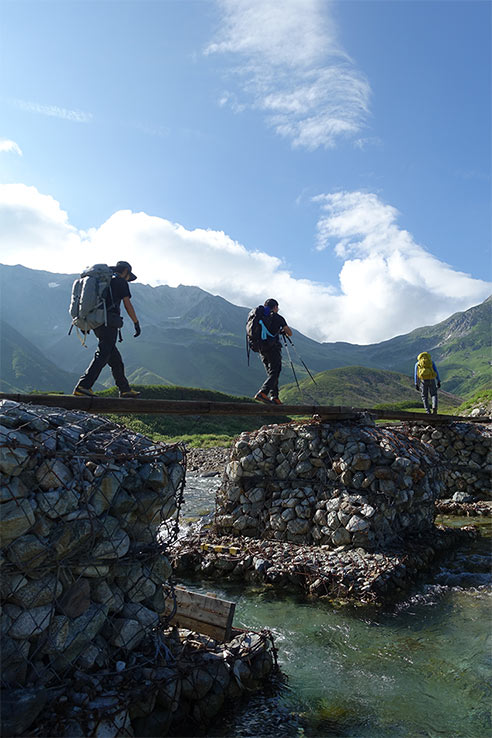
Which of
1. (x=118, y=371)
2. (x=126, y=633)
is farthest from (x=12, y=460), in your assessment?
(x=118, y=371)

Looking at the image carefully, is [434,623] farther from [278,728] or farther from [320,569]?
[278,728]

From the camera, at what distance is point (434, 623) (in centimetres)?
836

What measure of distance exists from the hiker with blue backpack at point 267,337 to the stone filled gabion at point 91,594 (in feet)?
20.6


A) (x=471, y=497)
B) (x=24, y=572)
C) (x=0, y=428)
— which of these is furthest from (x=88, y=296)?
(x=471, y=497)

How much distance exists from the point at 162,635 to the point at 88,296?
585 cm

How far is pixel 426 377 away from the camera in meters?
18.4

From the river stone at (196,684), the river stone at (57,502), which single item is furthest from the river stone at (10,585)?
the river stone at (196,684)

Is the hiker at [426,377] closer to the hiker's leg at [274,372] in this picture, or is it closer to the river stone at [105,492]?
the hiker's leg at [274,372]

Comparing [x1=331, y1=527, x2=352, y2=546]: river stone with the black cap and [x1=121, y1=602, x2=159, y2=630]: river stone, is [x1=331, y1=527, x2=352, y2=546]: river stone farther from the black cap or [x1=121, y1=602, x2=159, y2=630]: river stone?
the black cap

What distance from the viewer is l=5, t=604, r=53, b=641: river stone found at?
4.47m

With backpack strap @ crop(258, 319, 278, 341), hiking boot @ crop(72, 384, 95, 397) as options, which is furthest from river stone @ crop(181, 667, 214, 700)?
backpack strap @ crop(258, 319, 278, 341)

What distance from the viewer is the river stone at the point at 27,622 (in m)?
4.47

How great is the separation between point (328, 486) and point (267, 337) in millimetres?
Answer: 4221

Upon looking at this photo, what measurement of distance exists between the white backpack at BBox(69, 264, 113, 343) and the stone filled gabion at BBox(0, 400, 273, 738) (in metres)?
2.91
